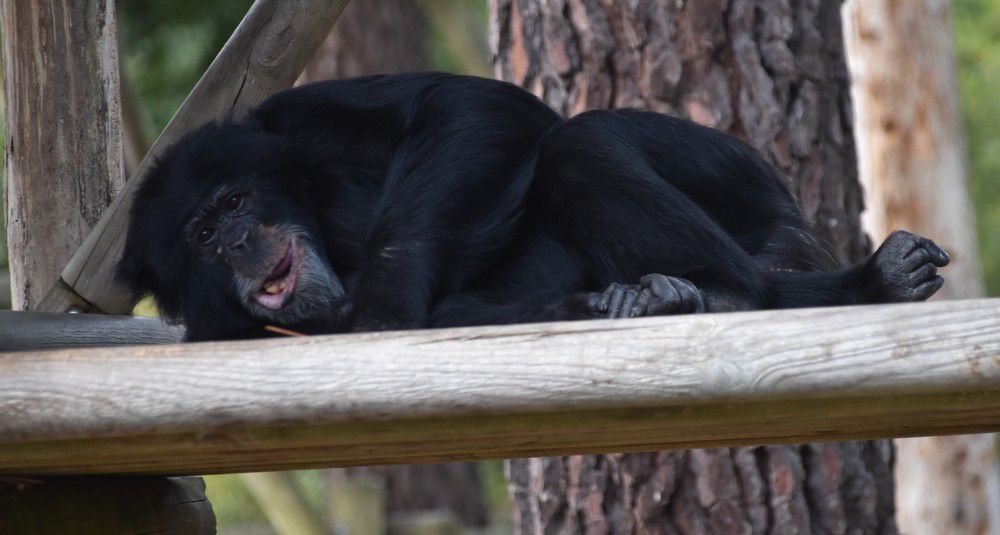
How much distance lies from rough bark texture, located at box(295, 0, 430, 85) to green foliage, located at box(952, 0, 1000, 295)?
213 inches

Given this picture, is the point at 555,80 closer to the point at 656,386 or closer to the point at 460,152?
the point at 460,152

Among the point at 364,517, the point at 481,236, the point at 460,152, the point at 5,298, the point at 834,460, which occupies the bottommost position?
the point at 364,517

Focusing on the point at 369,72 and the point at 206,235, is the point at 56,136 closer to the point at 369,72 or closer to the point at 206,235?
the point at 206,235

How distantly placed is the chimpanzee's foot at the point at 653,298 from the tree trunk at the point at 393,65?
20.1ft

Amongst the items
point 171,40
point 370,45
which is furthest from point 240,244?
point 370,45

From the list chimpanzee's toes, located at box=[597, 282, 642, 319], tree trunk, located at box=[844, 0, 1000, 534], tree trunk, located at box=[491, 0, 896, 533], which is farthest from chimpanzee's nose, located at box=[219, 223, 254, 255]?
tree trunk, located at box=[844, 0, 1000, 534]

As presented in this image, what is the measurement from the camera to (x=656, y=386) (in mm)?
1555

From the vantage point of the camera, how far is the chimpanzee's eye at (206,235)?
255 centimetres

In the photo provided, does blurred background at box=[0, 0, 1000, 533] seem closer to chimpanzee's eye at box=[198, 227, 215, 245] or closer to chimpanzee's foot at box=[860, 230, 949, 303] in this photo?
chimpanzee's eye at box=[198, 227, 215, 245]

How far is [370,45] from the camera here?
852 centimetres

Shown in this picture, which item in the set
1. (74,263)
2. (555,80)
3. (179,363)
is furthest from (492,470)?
(179,363)

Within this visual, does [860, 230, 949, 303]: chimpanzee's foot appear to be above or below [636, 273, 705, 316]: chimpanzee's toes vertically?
above

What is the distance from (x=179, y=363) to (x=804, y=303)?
1209 millimetres

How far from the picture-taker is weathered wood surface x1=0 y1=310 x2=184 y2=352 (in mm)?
2291
